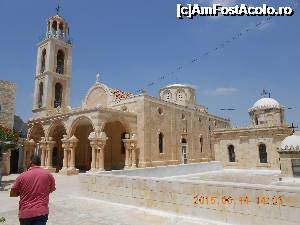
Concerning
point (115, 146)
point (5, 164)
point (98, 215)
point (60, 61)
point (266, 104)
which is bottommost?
point (98, 215)

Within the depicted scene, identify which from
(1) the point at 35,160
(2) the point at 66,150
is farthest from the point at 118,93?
(1) the point at 35,160

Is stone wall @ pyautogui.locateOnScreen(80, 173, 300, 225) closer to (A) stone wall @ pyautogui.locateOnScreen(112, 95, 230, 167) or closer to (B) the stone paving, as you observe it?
(B) the stone paving

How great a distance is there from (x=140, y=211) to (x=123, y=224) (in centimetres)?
131

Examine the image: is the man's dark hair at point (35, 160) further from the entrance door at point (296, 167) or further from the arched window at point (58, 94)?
the arched window at point (58, 94)

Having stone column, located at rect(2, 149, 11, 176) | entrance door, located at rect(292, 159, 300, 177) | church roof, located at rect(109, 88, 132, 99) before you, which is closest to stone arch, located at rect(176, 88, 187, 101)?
church roof, located at rect(109, 88, 132, 99)

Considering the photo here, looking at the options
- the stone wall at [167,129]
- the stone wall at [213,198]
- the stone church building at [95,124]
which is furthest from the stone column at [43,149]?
the stone wall at [213,198]

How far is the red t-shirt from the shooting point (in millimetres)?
3713

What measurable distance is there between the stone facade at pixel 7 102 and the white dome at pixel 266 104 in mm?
23929

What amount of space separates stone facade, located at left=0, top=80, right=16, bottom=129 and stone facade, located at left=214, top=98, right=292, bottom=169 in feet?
61.9

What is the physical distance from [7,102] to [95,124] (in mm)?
9185

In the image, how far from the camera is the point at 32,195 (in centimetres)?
379

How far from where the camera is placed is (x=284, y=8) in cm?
934

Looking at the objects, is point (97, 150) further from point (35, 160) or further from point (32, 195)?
point (32, 195)
